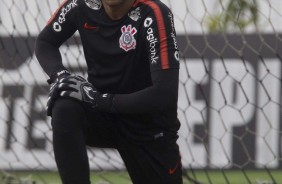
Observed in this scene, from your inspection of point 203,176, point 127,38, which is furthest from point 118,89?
point 203,176

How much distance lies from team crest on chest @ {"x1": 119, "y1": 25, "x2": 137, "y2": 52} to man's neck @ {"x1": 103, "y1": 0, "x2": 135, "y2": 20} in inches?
1.7

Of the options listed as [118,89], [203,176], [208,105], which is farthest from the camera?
[203,176]

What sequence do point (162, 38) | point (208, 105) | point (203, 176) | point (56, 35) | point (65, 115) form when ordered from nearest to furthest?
1. point (65, 115)
2. point (162, 38)
3. point (56, 35)
4. point (208, 105)
5. point (203, 176)

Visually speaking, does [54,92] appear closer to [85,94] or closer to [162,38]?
[85,94]

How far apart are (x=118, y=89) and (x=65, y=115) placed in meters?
0.30

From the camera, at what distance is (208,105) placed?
521 centimetres

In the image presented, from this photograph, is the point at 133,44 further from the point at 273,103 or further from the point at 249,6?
the point at 273,103

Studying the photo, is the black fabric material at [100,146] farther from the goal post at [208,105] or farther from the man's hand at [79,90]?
the goal post at [208,105]

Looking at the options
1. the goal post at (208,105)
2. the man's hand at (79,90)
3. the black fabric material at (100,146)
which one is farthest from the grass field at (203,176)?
the man's hand at (79,90)

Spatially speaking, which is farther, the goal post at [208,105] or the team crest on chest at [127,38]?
the goal post at [208,105]

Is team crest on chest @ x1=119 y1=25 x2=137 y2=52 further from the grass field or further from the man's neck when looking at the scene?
the grass field

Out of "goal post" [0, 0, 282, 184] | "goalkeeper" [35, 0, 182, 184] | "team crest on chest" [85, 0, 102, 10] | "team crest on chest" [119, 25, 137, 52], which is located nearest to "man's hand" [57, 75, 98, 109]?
"goalkeeper" [35, 0, 182, 184]

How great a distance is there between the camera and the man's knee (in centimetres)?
271

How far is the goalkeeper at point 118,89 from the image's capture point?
2.76 meters
